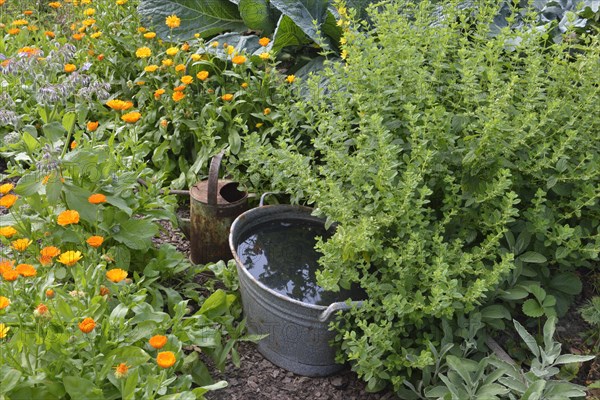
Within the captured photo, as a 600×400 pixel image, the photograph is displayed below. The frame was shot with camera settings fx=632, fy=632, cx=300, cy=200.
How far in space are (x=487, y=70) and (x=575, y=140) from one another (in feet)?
1.50

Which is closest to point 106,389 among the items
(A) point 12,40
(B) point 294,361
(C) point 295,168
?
(B) point 294,361

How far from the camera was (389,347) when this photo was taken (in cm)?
237

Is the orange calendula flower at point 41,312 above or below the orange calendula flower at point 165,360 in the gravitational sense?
above

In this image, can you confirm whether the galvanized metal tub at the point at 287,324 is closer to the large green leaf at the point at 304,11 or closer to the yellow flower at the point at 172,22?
the large green leaf at the point at 304,11

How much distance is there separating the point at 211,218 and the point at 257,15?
168cm

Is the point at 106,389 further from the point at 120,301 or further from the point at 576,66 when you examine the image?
the point at 576,66

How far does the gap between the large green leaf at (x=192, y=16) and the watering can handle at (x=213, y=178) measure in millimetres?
1390

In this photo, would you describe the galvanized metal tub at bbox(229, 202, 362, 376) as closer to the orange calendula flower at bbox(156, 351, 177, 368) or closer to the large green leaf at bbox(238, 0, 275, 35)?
the orange calendula flower at bbox(156, 351, 177, 368)

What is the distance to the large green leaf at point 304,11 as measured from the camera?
3.72m

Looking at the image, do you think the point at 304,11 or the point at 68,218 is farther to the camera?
the point at 304,11

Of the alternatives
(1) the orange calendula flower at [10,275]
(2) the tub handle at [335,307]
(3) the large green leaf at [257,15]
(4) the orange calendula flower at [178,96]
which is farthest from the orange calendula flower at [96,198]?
(3) the large green leaf at [257,15]

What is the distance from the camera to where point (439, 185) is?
2.60m

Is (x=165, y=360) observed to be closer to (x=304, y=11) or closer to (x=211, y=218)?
(x=211, y=218)

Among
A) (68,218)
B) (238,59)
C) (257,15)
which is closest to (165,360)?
(68,218)
